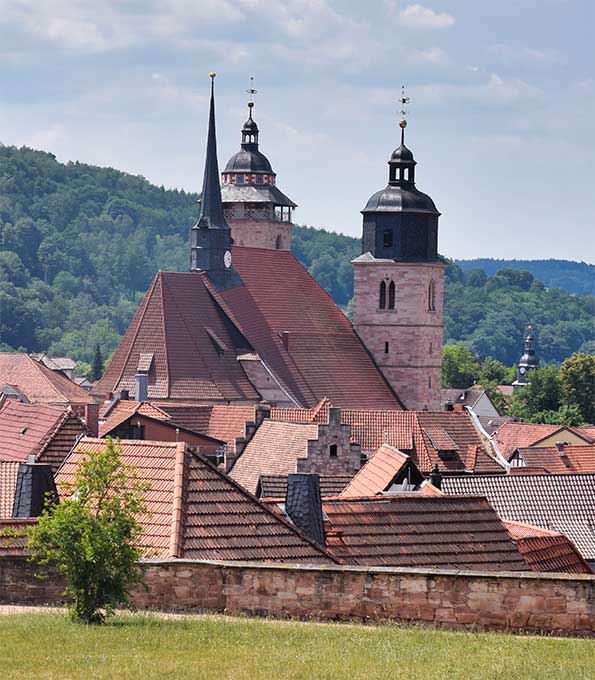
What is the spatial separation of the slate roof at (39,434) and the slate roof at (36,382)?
44.3m

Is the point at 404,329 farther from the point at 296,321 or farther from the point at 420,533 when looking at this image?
the point at 420,533

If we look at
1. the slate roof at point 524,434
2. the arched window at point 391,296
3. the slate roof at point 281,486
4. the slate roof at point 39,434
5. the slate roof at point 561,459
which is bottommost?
the slate roof at point 281,486

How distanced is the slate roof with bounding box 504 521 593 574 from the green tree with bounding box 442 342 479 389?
133m

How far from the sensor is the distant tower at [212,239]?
86938 mm

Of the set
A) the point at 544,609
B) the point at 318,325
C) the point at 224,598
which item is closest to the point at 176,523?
the point at 224,598

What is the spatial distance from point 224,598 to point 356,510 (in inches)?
301

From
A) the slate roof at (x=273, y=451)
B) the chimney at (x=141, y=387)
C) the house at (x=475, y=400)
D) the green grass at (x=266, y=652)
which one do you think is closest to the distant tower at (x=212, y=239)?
the chimney at (x=141, y=387)

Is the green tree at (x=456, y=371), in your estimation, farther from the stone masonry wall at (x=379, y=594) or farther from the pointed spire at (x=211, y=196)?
the stone masonry wall at (x=379, y=594)

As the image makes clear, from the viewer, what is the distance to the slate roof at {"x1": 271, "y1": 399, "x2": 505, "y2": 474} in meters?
65.0

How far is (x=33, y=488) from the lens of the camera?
107 ft

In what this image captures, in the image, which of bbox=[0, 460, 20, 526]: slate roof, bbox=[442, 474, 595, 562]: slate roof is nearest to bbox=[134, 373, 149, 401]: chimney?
bbox=[442, 474, 595, 562]: slate roof

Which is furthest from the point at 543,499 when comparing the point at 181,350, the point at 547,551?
the point at 181,350

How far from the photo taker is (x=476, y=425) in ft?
233

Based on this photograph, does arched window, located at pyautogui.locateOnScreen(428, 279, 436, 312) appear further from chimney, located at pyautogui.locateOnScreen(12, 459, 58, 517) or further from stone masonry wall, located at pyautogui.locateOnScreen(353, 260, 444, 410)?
chimney, located at pyautogui.locateOnScreen(12, 459, 58, 517)
